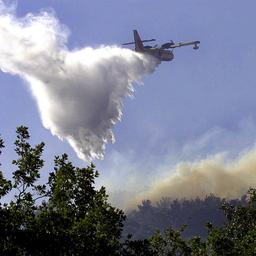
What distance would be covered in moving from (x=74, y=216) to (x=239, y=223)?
48.3 meters

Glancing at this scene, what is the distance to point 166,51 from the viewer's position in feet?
513

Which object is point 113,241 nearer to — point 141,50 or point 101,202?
point 101,202

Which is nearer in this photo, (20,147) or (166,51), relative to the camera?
(20,147)

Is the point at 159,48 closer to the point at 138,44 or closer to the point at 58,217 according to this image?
the point at 138,44

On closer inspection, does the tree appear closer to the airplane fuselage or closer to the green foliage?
the green foliage

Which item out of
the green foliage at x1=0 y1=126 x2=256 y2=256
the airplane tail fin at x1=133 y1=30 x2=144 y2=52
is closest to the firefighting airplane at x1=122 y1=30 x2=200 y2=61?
the airplane tail fin at x1=133 y1=30 x2=144 y2=52

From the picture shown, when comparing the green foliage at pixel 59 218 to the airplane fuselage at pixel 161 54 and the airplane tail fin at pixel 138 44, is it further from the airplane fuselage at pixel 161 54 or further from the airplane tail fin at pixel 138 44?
the airplane tail fin at pixel 138 44

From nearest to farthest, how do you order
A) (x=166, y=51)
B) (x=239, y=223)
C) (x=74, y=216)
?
(x=74, y=216), (x=239, y=223), (x=166, y=51)

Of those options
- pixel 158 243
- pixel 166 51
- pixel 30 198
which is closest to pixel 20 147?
pixel 30 198

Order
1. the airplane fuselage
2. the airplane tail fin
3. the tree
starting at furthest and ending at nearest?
the airplane tail fin
the airplane fuselage
the tree

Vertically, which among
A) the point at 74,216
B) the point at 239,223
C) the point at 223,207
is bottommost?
the point at 74,216

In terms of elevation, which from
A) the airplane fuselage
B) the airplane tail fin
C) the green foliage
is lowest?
the green foliage

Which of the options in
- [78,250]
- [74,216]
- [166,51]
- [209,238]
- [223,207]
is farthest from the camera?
[166,51]

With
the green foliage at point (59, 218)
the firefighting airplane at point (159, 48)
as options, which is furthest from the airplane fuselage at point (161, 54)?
the green foliage at point (59, 218)
